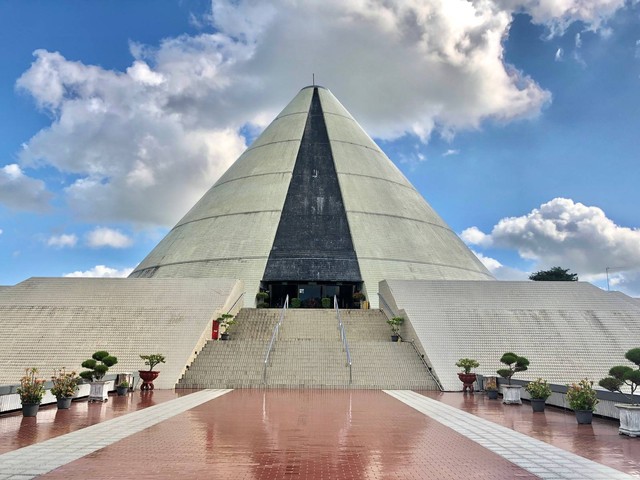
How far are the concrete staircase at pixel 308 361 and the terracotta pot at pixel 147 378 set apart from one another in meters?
0.87

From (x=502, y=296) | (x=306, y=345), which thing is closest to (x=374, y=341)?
(x=306, y=345)

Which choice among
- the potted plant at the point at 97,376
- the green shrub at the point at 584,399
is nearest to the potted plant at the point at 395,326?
the potted plant at the point at 97,376

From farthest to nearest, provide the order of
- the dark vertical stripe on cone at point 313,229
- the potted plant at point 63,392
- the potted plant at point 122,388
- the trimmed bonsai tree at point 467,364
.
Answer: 1. the dark vertical stripe on cone at point 313,229
2. the trimmed bonsai tree at point 467,364
3. the potted plant at point 122,388
4. the potted plant at point 63,392

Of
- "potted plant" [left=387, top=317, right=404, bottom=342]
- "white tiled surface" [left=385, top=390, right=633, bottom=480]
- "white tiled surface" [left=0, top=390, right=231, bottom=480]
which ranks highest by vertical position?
"potted plant" [left=387, top=317, right=404, bottom=342]

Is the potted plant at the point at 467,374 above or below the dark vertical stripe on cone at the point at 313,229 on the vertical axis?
below

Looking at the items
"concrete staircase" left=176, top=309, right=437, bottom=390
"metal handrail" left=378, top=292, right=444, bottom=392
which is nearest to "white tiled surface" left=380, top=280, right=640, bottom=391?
"metal handrail" left=378, top=292, right=444, bottom=392

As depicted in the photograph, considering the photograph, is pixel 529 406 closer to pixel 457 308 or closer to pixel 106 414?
pixel 457 308

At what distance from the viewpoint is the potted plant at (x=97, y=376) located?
13.7 meters

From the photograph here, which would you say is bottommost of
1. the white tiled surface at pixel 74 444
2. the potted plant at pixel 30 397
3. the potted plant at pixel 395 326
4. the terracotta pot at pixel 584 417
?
the white tiled surface at pixel 74 444

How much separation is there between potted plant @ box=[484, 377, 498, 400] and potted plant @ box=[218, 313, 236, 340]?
9.73 m

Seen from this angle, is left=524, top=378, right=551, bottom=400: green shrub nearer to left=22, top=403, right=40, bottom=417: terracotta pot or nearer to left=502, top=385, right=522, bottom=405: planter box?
left=502, top=385, right=522, bottom=405: planter box

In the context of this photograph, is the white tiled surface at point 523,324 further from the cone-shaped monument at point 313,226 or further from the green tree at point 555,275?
the green tree at point 555,275

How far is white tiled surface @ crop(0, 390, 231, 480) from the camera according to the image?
6598mm

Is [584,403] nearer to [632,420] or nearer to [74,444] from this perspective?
[632,420]
